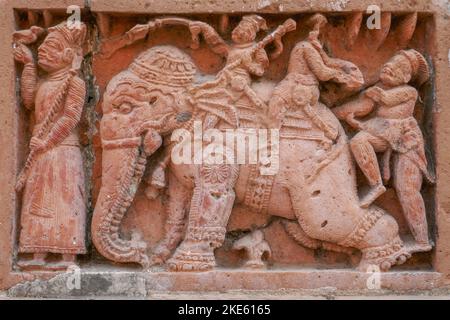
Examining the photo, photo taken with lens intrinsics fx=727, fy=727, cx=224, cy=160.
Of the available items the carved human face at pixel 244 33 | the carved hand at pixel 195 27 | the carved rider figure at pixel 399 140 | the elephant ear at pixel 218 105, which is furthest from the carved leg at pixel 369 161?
the carved hand at pixel 195 27

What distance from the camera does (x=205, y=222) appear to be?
480cm

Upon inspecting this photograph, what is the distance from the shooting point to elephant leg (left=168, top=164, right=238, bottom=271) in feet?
15.7

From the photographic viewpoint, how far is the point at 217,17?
496 centimetres

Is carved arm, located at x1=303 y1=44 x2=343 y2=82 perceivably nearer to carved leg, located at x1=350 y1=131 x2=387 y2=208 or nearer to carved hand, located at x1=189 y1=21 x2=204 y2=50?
carved leg, located at x1=350 y1=131 x2=387 y2=208

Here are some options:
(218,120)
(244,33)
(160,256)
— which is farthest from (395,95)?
(160,256)

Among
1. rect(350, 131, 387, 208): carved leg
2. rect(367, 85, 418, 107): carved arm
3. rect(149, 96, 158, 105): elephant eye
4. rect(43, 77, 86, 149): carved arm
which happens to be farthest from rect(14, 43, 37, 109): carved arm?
rect(367, 85, 418, 107): carved arm

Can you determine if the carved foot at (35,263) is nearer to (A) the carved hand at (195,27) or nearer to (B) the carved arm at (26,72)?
(B) the carved arm at (26,72)

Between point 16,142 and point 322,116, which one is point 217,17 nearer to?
point 322,116

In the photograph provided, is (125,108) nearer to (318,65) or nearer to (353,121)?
(318,65)

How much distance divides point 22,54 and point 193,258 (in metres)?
1.79

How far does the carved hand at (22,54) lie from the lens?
16.1 ft

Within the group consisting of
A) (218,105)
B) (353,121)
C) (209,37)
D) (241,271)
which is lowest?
(241,271)

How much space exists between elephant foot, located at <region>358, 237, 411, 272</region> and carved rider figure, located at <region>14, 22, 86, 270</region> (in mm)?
1901

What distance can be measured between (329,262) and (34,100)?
90.6 inches
